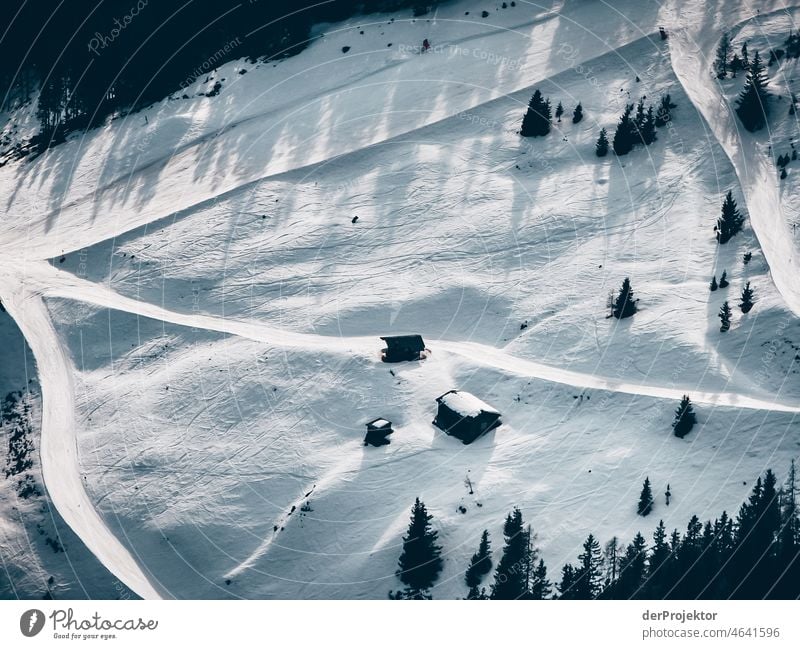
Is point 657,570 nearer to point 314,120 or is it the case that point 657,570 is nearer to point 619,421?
point 619,421

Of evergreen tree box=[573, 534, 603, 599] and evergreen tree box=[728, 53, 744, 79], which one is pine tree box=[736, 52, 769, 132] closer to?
evergreen tree box=[728, 53, 744, 79]

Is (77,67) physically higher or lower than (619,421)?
higher

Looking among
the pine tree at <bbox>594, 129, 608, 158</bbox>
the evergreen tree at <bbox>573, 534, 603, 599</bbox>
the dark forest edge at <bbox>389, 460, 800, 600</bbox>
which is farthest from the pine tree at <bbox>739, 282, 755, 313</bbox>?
the pine tree at <bbox>594, 129, 608, 158</bbox>

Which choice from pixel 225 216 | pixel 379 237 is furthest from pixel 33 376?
pixel 379 237

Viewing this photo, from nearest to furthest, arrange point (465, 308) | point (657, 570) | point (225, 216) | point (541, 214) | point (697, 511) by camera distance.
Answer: point (657, 570), point (697, 511), point (465, 308), point (541, 214), point (225, 216)

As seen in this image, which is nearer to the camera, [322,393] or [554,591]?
[554,591]

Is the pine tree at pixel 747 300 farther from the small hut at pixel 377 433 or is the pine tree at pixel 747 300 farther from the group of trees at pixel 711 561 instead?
the small hut at pixel 377 433

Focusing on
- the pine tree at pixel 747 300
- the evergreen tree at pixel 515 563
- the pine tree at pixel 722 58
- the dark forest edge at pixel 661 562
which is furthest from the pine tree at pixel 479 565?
the pine tree at pixel 722 58
